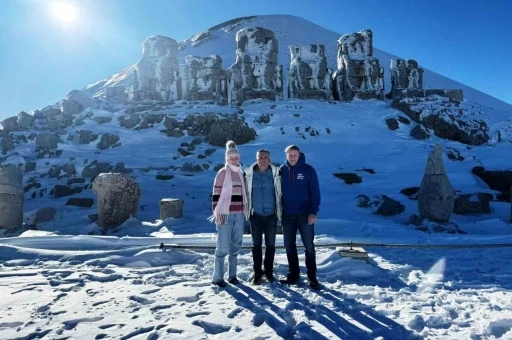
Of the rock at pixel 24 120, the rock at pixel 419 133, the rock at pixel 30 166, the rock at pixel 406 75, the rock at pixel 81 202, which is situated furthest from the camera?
the rock at pixel 406 75

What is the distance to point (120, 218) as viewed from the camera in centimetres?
1031

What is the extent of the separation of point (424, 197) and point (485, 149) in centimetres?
1568

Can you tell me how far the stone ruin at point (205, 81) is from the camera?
30188 mm

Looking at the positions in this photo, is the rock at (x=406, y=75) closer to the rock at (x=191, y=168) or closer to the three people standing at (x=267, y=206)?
the rock at (x=191, y=168)

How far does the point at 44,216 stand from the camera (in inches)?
447

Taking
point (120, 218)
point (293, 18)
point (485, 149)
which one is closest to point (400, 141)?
point (485, 149)

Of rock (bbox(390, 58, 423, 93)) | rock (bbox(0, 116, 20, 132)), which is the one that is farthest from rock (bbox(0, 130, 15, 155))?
rock (bbox(390, 58, 423, 93))

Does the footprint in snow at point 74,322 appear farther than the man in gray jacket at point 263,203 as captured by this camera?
No

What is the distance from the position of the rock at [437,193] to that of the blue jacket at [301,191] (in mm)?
6916

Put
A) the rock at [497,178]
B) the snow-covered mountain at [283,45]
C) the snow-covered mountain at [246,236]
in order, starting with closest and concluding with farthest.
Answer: the snow-covered mountain at [246,236] < the rock at [497,178] < the snow-covered mountain at [283,45]

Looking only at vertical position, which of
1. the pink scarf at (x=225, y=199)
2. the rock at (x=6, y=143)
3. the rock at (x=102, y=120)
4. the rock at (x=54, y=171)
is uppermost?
the rock at (x=102, y=120)

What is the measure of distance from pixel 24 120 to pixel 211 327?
27002mm

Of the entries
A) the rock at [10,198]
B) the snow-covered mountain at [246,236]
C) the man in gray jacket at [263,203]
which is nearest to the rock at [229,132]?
the snow-covered mountain at [246,236]

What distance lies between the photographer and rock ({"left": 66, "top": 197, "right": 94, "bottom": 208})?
13.6 m
